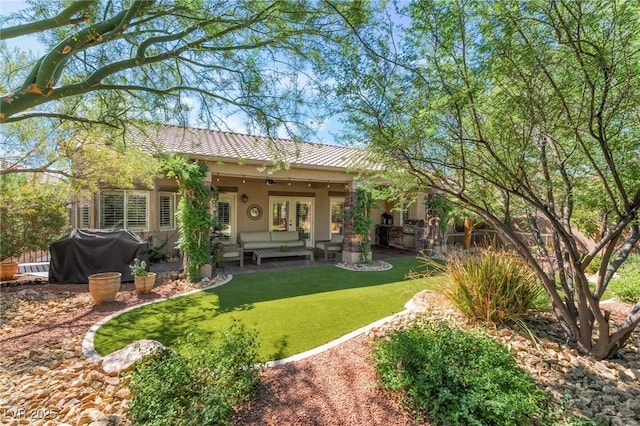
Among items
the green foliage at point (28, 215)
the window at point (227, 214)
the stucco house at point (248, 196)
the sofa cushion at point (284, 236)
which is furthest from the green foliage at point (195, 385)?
the window at point (227, 214)

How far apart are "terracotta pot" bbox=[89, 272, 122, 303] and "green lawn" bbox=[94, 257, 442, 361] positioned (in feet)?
2.87

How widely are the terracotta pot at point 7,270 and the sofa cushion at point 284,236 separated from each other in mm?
7361

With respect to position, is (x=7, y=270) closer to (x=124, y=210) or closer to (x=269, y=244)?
(x=124, y=210)

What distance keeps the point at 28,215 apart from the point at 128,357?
20.9 feet

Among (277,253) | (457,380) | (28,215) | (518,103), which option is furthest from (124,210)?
(518,103)

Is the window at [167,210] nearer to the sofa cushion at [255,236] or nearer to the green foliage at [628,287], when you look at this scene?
the sofa cushion at [255,236]

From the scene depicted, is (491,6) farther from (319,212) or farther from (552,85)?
(319,212)

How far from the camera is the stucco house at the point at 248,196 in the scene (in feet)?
26.8

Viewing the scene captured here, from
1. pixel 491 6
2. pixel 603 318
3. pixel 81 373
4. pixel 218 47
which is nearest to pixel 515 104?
pixel 491 6

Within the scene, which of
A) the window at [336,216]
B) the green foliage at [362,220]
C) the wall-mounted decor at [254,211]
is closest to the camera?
the green foliage at [362,220]

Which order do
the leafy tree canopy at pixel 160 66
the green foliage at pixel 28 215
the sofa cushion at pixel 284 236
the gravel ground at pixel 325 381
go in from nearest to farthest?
the gravel ground at pixel 325 381 → the leafy tree canopy at pixel 160 66 → the green foliage at pixel 28 215 → the sofa cushion at pixel 284 236


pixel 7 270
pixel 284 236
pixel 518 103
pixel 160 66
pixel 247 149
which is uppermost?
pixel 160 66

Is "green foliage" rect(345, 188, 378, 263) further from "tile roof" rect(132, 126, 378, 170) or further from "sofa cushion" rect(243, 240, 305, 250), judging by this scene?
"sofa cushion" rect(243, 240, 305, 250)

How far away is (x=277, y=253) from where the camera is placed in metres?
10.5
